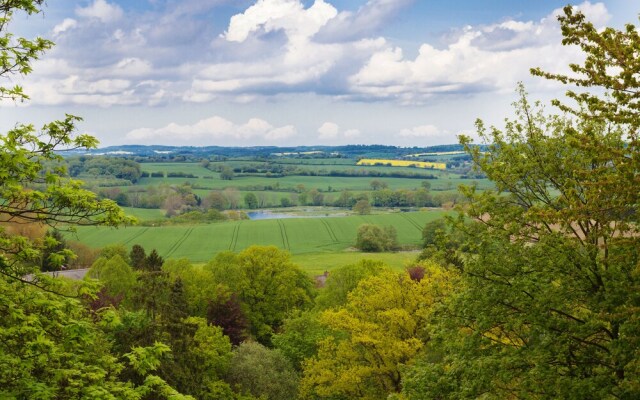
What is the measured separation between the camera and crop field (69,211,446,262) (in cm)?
10894

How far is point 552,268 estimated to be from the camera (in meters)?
A: 12.9

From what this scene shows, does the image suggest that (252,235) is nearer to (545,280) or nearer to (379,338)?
(379,338)

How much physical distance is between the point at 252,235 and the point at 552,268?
4341 inches

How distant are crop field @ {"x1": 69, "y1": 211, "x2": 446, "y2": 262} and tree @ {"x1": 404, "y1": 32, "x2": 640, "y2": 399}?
8976 centimetres

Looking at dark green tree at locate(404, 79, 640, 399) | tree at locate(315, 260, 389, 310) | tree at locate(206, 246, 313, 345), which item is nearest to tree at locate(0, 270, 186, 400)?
dark green tree at locate(404, 79, 640, 399)

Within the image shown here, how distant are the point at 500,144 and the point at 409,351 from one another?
11848 mm

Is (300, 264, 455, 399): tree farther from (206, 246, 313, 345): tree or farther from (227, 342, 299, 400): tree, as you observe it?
(206, 246, 313, 345): tree

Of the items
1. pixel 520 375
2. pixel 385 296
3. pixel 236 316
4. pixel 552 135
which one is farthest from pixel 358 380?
pixel 236 316

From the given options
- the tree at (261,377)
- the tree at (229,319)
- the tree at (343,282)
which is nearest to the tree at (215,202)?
the tree at (343,282)

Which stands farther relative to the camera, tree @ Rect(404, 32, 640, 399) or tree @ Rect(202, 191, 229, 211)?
tree @ Rect(202, 191, 229, 211)

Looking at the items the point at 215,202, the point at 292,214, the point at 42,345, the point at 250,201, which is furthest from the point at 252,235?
the point at 42,345

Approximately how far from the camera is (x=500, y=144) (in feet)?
51.2

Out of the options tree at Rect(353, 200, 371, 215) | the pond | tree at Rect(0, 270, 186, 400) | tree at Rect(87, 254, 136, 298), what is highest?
tree at Rect(0, 270, 186, 400)

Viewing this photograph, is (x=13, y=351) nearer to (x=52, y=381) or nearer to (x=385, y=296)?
(x=52, y=381)
